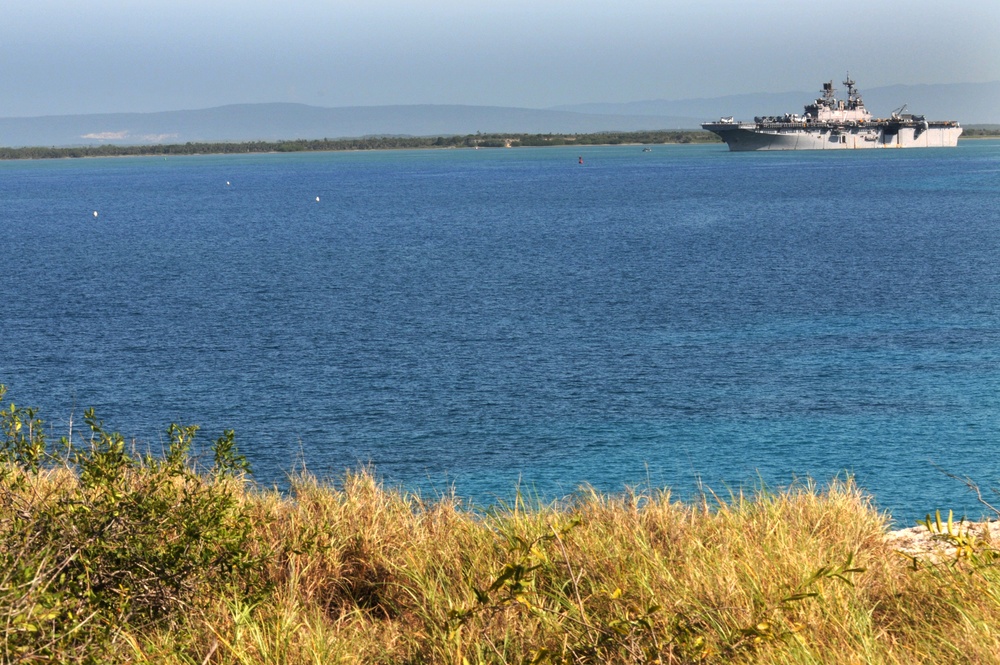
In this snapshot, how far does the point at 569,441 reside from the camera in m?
18.1

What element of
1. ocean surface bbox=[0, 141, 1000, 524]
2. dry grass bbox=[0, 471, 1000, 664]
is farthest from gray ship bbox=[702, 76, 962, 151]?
dry grass bbox=[0, 471, 1000, 664]

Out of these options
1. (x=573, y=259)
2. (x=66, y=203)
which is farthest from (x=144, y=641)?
(x=66, y=203)

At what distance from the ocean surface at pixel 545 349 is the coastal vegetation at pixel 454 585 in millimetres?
3544

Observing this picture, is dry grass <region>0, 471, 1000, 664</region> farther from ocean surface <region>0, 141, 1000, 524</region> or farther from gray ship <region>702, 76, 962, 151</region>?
gray ship <region>702, 76, 962, 151</region>

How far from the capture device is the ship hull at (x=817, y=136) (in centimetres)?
16100

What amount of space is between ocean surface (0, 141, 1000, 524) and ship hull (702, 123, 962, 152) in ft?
337

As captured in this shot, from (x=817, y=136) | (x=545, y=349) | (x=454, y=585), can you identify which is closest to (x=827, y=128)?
(x=817, y=136)

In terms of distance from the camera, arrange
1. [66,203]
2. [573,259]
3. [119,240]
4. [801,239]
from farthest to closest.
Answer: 1. [66,203]
2. [119,240]
3. [801,239]
4. [573,259]

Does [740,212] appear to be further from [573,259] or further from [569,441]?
[569,441]

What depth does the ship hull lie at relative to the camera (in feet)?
528

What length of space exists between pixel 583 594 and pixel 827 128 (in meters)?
162

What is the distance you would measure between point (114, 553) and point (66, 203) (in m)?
97.1

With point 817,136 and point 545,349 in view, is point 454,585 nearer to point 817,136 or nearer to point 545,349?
→ point 545,349

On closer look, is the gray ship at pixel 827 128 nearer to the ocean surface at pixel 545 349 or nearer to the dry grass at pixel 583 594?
the ocean surface at pixel 545 349
